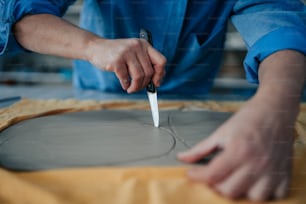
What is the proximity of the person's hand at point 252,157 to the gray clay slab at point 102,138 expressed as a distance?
0.18 feet

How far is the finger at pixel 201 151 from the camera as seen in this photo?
0.28 meters

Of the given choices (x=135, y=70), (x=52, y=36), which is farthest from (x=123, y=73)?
(x=52, y=36)

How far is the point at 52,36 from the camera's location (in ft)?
1.47

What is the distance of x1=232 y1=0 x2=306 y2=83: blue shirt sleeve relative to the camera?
40 centimetres

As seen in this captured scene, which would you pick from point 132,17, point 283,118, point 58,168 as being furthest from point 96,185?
point 132,17

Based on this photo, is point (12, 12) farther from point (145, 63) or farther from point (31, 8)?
point (145, 63)

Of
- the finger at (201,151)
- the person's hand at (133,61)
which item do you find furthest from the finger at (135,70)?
the finger at (201,151)

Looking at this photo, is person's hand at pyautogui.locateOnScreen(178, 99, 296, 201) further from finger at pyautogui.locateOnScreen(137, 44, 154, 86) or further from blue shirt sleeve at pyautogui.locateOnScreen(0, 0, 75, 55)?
blue shirt sleeve at pyautogui.locateOnScreen(0, 0, 75, 55)

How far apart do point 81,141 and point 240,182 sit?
0.59 feet

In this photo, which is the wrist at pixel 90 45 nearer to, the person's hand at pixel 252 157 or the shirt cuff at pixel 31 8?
the shirt cuff at pixel 31 8

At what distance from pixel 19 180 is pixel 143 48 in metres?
0.20

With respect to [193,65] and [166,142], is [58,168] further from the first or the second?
[193,65]

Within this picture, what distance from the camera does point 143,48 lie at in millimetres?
398

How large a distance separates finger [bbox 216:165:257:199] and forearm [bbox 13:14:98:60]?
0.25 metres
